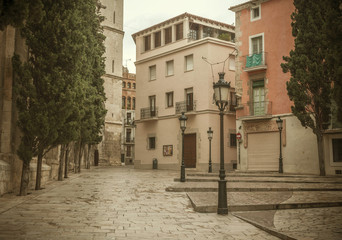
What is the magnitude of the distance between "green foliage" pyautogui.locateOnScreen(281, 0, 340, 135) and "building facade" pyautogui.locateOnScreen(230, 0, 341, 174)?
2583 mm

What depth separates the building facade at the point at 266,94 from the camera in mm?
22891

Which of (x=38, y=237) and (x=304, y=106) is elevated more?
(x=304, y=106)

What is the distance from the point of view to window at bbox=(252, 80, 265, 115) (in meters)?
24.8

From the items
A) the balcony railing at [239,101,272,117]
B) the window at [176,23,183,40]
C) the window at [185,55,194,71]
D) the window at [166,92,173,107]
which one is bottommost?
the balcony railing at [239,101,272,117]

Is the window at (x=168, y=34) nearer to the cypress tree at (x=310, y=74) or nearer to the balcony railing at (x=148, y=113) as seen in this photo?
the balcony railing at (x=148, y=113)

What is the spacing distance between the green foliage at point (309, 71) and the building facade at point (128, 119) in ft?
150

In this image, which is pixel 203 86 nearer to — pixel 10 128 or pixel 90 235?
pixel 10 128

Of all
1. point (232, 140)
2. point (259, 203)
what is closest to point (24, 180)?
point (259, 203)

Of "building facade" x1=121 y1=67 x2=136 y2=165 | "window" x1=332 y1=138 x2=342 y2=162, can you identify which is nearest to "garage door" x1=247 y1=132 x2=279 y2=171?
"window" x1=332 y1=138 x2=342 y2=162

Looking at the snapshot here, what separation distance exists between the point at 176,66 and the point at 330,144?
607 inches

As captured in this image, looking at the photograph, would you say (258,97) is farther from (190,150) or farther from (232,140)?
(190,150)

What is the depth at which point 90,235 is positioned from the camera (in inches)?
244

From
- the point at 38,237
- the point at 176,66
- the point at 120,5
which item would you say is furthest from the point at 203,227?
the point at 120,5

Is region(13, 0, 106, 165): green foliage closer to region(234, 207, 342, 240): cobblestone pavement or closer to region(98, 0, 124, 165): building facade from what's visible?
region(234, 207, 342, 240): cobblestone pavement
